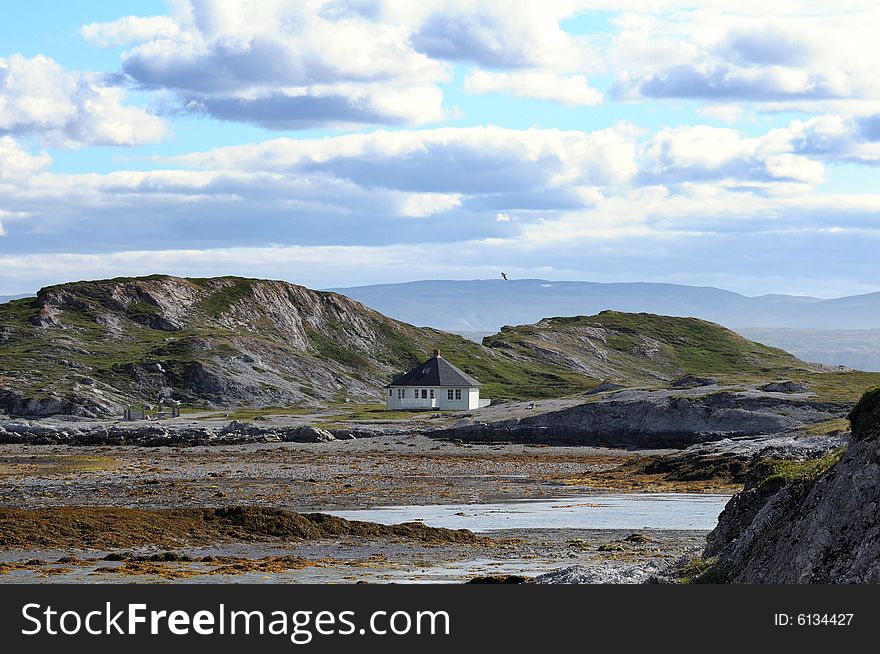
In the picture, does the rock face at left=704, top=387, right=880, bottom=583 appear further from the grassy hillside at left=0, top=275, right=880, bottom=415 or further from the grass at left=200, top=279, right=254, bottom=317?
the grass at left=200, top=279, right=254, bottom=317

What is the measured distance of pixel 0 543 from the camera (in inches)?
1305

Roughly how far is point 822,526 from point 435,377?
327 feet

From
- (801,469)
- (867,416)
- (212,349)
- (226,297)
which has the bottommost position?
(801,469)

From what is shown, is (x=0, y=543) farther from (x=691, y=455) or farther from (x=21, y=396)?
(x=21, y=396)

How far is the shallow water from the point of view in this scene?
132 feet

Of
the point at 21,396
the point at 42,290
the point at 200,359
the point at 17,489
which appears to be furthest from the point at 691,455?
the point at 42,290

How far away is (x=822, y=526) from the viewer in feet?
63.0

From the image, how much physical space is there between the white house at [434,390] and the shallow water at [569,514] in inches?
2618

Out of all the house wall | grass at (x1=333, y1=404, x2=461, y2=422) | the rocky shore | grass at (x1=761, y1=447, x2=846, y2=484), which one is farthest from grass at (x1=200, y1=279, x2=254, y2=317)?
the rocky shore

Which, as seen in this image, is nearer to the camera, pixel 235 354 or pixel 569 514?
pixel 569 514

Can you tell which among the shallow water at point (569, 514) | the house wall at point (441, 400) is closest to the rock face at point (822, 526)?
the shallow water at point (569, 514)

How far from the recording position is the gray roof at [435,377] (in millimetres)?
118062

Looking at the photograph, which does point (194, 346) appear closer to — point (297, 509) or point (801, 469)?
point (297, 509)

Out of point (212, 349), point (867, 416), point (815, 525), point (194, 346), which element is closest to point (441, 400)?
point (212, 349)
